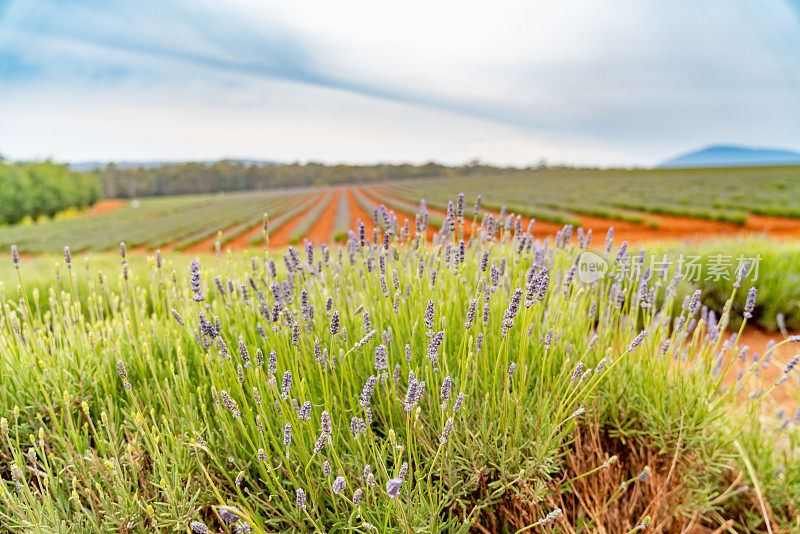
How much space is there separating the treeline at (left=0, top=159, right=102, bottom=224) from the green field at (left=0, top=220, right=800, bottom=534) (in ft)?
209

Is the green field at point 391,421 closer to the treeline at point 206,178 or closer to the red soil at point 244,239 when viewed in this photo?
the red soil at point 244,239

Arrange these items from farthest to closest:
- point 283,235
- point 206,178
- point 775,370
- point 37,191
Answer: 1. point 206,178
2. point 37,191
3. point 283,235
4. point 775,370

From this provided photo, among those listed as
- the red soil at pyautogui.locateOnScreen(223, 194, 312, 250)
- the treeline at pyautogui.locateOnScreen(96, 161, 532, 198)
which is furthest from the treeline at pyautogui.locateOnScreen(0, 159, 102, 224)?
the red soil at pyautogui.locateOnScreen(223, 194, 312, 250)

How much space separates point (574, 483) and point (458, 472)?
2.18 ft

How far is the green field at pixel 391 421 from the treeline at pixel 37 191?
6375cm

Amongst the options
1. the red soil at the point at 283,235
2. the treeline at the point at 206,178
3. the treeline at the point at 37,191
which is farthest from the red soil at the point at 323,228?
the treeline at the point at 206,178

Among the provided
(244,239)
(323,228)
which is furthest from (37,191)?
(323,228)

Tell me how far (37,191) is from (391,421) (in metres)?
71.4

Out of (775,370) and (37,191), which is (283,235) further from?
(37,191)

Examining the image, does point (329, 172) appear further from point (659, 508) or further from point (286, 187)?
point (659, 508)

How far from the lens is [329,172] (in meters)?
93.2

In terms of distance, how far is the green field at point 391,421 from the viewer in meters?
1.56

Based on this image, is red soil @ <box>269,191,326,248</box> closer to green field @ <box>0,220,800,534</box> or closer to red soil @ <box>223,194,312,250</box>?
red soil @ <box>223,194,312,250</box>

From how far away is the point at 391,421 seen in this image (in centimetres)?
154
